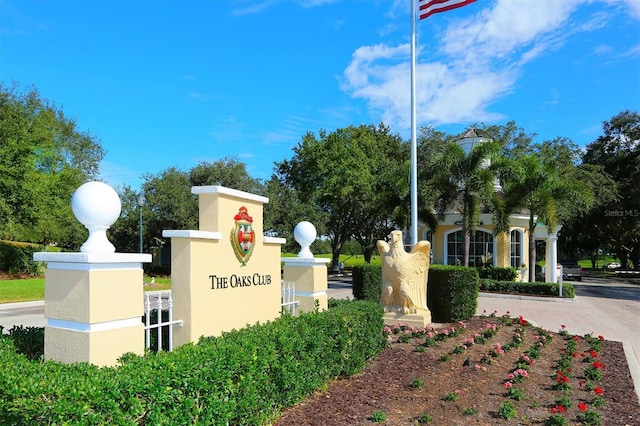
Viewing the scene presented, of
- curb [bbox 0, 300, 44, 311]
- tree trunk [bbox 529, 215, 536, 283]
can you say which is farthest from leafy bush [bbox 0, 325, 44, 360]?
tree trunk [bbox 529, 215, 536, 283]

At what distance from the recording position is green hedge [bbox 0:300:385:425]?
8.89 feet

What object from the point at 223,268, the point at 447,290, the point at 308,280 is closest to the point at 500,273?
the point at 447,290

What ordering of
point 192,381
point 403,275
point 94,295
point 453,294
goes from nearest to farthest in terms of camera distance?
1. point 192,381
2. point 94,295
3. point 403,275
4. point 453,294

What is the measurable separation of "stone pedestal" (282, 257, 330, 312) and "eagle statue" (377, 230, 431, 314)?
277 centimetres

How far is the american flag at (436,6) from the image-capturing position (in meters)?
11.1

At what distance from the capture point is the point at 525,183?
65.3 ft

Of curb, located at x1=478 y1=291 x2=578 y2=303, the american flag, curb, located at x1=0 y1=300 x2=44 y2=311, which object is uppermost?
the american flag

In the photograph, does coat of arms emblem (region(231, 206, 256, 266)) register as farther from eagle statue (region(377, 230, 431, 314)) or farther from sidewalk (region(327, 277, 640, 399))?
sidewalk (region(327, 277, 640, 399))

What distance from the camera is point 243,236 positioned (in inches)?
215

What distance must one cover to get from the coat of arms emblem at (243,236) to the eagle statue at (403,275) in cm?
448

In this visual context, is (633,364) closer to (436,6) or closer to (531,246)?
(436,6)

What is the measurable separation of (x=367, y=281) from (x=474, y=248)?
47.8 ft

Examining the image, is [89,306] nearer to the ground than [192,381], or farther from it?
farther from it

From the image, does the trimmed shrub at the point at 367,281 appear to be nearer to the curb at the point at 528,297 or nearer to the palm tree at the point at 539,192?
the curb at the point at 528,297
